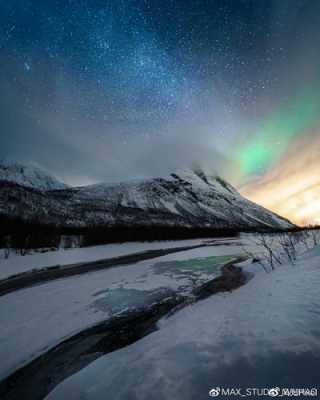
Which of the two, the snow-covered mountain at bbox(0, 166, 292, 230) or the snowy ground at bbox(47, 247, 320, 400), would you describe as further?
the snow-covered mountain at bbox(0, 166, 292, 230)

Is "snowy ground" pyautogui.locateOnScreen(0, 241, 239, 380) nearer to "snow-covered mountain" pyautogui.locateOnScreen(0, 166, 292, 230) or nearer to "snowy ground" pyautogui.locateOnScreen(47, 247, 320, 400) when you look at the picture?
"snowy ground" pyautogui.locateOnScreen(47, 247, 320, 400)

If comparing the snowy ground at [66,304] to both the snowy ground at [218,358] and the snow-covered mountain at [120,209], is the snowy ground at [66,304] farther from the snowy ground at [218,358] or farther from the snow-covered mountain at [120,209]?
the snow-covered mountain at [120,209]

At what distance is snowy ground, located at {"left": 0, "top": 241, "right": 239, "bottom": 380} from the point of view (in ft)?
17.1

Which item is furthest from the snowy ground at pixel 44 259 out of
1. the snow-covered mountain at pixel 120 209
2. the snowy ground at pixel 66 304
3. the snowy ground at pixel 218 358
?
the snow-covered mountain at pixel 120 209

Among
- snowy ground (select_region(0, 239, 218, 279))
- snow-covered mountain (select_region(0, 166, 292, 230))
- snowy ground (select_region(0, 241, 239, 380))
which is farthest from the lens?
snow-covered mountain (select_region(0, 166, 292, 230))

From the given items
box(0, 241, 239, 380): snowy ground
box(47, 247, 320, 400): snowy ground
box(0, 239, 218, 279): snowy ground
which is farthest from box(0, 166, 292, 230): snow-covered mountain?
box(47, 247, 320, 400): snowy ground

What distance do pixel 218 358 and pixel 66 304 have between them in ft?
21.0

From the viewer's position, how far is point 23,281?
12211 mm

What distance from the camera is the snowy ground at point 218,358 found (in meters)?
2.67

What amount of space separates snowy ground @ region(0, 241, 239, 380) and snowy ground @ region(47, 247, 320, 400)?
2.08 metres

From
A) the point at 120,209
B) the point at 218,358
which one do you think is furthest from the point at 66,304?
the point at 120,209

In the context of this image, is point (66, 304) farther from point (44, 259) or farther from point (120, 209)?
point (120, 209)

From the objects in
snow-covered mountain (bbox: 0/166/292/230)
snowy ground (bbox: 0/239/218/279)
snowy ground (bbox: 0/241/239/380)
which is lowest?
snowy ground (bbox: 0/241/239/380)

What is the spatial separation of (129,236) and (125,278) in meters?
35.7
